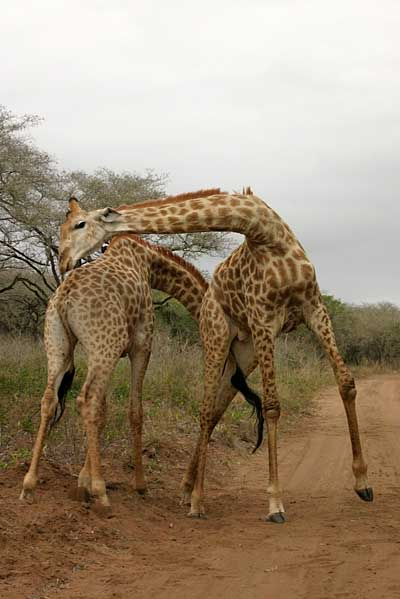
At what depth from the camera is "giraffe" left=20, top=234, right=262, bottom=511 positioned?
629cm

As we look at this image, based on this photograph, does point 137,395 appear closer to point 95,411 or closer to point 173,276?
point 95,411

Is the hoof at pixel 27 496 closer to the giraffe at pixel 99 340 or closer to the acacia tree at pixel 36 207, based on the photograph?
the giraffe at pixel 99 340

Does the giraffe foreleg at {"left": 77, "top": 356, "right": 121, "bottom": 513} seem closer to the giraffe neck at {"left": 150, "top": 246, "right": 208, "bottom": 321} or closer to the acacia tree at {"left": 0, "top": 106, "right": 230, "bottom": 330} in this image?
the giraffe neck at {"left": 150, "top": 246, "right": 208, "bottom": 321}

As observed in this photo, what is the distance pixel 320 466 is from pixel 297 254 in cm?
302

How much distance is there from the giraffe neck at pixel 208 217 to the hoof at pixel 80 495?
2147mm

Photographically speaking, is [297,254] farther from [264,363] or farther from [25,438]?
[25,438]

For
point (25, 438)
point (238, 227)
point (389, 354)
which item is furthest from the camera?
point (389, 354)

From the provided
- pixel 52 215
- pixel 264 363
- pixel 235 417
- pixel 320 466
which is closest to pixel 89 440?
pixel 264 363

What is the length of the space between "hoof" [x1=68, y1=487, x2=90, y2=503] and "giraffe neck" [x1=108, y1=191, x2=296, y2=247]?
2.15 meters

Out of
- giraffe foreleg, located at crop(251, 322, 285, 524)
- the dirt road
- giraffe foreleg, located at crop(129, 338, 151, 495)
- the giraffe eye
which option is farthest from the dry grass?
the giraffe eye

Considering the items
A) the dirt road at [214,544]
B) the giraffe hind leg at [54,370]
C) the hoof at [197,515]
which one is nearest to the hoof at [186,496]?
the dirt road at [214,544]

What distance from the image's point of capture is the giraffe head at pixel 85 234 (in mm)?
5969

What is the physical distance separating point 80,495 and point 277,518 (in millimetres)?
1618

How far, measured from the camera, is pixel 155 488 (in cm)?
745
